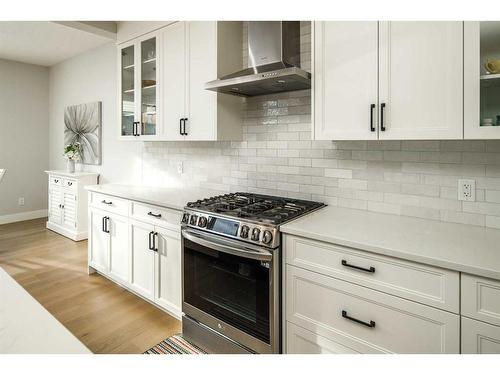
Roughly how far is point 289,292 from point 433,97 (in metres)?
1.24

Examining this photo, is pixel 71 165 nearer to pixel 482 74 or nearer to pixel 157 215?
pixel 157 215

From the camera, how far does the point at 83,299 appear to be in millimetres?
2834

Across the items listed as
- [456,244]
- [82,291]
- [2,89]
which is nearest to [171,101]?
[82,291]

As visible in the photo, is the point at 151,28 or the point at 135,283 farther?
the point at 151,28

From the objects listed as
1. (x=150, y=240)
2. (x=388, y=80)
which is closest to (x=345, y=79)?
(x=388, y=80)

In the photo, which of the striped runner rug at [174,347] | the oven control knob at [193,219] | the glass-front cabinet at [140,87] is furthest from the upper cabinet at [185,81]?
the striped runner rug at [174,347]

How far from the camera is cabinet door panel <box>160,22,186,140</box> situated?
2.73 metres

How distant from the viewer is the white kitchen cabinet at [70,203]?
4.49 m

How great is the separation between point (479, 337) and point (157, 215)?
2.07 meters

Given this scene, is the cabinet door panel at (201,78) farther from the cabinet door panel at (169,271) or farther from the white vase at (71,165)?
the white vase at (71,165)

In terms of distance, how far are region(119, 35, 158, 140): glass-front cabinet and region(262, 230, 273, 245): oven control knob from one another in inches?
68.0
